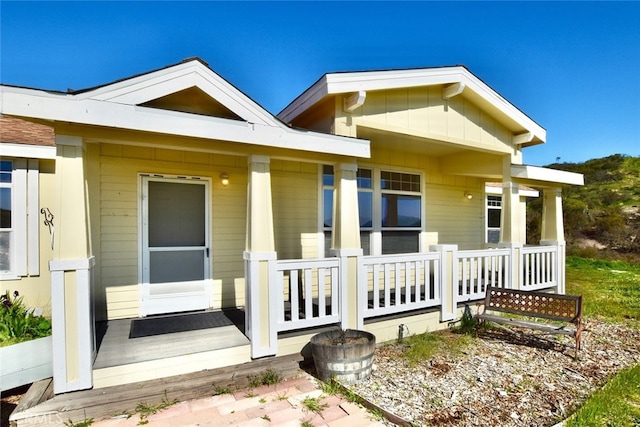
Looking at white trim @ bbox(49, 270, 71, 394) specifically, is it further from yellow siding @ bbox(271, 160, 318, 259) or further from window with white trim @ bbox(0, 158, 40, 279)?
yellow siding @ bbox(271, 160, 318, 259)

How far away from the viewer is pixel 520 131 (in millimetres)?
6348

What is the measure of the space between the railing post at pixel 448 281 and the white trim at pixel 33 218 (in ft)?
19.8

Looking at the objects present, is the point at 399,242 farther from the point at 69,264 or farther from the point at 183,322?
the point at 69,264

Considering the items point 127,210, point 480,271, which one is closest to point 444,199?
point 480,271

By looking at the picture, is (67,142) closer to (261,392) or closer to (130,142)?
(130,142)

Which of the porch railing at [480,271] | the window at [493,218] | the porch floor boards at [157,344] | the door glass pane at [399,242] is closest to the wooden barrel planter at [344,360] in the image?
the porch floor boards at [157,344]

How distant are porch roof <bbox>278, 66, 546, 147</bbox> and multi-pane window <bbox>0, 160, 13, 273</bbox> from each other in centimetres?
418

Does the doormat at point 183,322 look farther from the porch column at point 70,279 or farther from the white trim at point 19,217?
the white trim at point 19,217

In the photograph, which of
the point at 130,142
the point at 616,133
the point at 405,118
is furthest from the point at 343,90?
the point at 616,133

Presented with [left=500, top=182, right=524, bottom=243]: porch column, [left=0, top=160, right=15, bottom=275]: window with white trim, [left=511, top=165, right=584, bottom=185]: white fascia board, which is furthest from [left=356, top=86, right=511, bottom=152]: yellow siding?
[left=0, top=160, right=15, bottom=275]: window with white trim

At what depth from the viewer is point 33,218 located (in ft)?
15.9

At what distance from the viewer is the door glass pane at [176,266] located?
15.8 ft

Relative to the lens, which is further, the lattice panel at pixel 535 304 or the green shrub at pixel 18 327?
the lattice panel at pixel 535 304

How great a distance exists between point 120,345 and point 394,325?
345 centimetres
